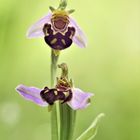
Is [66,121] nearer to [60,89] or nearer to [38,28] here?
[60,89]

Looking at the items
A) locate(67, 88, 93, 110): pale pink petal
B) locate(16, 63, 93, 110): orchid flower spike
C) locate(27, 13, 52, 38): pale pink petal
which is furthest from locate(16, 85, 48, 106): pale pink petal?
locate(27, 13, 52, 38): pale pink petal

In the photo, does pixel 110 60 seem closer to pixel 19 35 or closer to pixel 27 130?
pixel 19 35

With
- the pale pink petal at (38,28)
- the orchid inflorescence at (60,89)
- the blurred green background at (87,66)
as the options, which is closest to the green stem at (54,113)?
the orchid inflorescence at (60,89)

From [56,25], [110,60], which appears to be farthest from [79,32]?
[110,60]

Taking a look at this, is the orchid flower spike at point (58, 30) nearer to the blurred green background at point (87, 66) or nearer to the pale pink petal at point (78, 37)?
the pale pink petal at point (78, 37)

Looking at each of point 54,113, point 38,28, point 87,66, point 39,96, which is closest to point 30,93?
point 39,96

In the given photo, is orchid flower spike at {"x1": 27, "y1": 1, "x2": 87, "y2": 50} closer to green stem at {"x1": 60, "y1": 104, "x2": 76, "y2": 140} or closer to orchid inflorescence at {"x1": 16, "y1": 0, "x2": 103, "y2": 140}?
orchid inflorescence at {"x1": 16, "y1": 0, "x2": 103, "y2": 140}

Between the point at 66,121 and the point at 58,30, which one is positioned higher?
the point at 58,30
